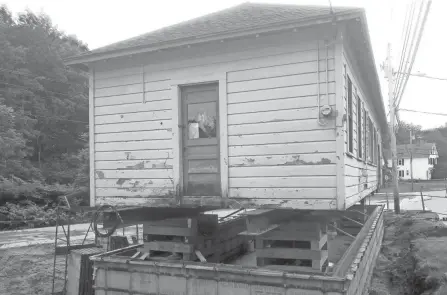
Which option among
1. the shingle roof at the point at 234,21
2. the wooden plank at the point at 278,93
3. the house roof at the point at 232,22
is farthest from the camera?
the shingle roof at the point at 234,21

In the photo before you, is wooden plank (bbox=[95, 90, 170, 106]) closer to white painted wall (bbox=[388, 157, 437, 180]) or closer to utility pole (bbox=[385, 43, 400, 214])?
utility pole (bbox=[385, 43, 400, 214])

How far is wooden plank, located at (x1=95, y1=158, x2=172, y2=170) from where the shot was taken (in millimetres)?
7836

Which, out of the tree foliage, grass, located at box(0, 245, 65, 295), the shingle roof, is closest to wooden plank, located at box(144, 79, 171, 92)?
the shingle roof

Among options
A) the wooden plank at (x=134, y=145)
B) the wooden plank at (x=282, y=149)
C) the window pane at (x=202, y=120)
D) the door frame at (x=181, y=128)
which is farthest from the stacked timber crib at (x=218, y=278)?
the window pane at (x=202, y=120)

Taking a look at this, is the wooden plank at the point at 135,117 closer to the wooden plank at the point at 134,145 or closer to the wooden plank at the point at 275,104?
the wooden plank at the point at 134,145

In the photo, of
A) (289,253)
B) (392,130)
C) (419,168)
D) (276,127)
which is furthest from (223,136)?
(419,168)

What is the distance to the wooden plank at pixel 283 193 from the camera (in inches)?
259

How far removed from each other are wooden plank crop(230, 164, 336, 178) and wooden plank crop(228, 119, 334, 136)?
0.62 m

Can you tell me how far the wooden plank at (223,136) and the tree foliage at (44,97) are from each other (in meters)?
25.3

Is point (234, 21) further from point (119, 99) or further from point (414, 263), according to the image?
point (414, 263)

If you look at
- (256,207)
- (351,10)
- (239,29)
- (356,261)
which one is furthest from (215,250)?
(351,10)

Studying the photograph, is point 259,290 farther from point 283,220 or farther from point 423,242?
point 423,242

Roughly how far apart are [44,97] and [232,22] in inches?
1419

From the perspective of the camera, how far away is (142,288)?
309 inches
